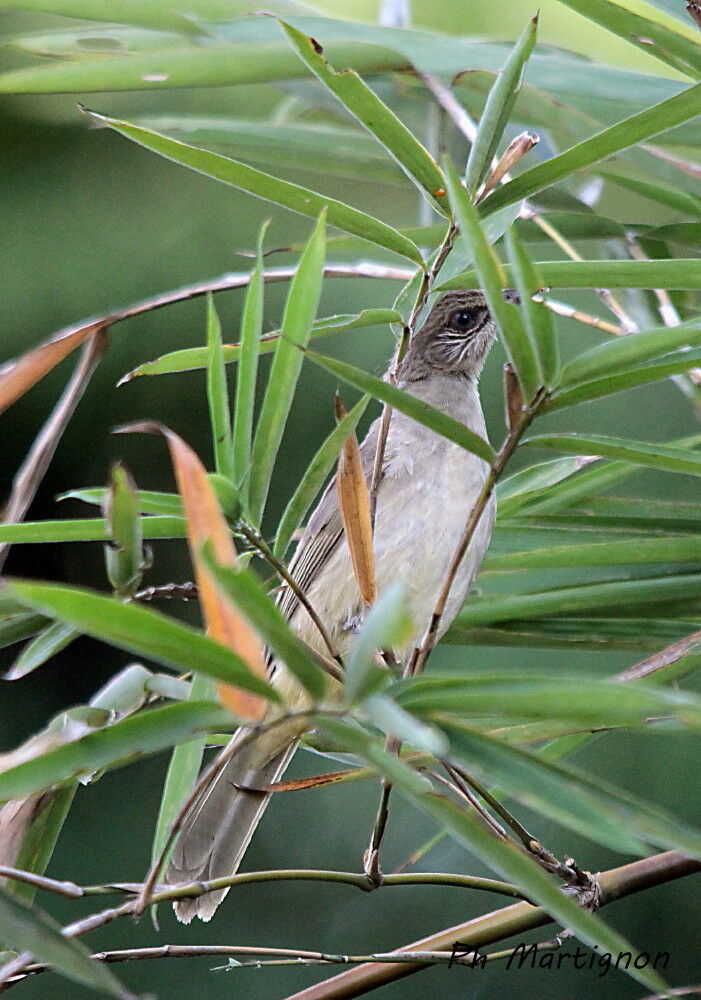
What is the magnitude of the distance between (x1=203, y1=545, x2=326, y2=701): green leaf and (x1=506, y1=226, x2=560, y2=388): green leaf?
380 mm

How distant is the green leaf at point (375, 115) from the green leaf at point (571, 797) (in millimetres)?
646

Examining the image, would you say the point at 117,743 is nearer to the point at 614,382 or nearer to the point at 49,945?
the point at 49,945

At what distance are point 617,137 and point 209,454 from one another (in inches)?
118

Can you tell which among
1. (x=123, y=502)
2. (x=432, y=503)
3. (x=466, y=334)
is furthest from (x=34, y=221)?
(x=123, y=502)

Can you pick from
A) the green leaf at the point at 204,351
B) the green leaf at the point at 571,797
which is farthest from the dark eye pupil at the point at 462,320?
the green leaf at the point at 571,797

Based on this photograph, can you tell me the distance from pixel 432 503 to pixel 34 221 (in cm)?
293

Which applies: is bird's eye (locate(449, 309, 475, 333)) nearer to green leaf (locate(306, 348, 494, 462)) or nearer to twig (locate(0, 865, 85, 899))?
green leaf (locate(306, 348, 494, 462))

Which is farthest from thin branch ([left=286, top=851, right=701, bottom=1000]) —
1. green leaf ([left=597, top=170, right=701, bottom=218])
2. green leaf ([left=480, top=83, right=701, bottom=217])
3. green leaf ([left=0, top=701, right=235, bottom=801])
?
green leaf ([left=597, top=170, right=701, bottom=218])

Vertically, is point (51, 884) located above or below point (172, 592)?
below

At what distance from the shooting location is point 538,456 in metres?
3.90

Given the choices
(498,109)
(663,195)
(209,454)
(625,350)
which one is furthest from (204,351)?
(209,454)

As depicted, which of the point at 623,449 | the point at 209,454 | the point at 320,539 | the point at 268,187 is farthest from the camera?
the point at 209,454

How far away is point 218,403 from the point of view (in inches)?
51.4

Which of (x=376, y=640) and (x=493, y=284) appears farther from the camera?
(x=493, y=284)
